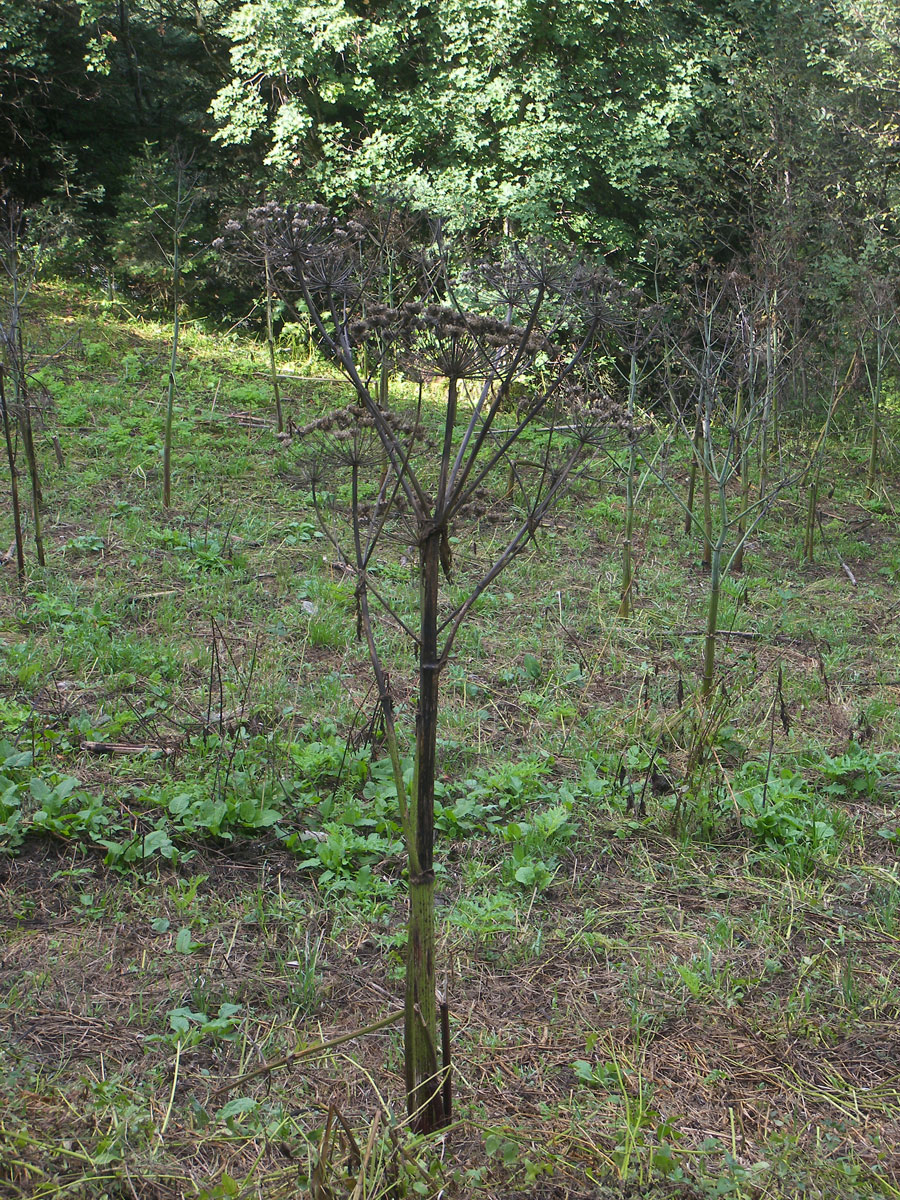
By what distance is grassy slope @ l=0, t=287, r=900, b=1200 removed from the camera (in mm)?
1887

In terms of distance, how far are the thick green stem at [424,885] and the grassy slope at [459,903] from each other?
153 mm

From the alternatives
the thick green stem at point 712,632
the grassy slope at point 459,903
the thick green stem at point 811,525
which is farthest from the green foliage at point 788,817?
the thick green stem at point 811,525

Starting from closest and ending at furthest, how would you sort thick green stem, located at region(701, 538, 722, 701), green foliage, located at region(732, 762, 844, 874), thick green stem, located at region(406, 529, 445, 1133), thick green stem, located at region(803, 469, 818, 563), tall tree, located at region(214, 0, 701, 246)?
thick green stem, located at region(406, 529, 445, 1133) → green foliage, located at region(732, 762, 844, 874) → thick green stem, located at region(701, 538, 722, 701) → thick green stem, located at region(803, 469, 818, 563) → tall tree, located at region(214, 0, 701, 246)

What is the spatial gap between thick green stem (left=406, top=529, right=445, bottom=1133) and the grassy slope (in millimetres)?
153

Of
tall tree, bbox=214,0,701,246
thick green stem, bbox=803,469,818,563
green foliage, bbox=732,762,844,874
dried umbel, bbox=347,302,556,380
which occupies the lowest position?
green foliage, bbox=732,762,844,874

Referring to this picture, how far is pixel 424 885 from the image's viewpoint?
1.72 metres

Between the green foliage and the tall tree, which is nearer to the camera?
the green foliage

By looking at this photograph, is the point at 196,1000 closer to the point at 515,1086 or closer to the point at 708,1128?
the point at 515,1086

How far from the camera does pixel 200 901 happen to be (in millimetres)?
2760

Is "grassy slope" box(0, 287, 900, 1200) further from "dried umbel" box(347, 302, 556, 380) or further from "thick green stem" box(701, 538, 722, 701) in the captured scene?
"dried umbel" box(347, 302, 556, 380)

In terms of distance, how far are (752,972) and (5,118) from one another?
14.6m

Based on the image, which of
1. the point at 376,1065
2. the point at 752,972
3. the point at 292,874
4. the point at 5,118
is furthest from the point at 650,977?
the point at 5,118

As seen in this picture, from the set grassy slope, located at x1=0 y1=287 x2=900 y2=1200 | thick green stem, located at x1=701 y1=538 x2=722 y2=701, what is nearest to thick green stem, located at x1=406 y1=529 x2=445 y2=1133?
grassy slope, located at x1=0 y1=287 x2=900 y2=1200

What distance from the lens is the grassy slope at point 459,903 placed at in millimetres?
1887
